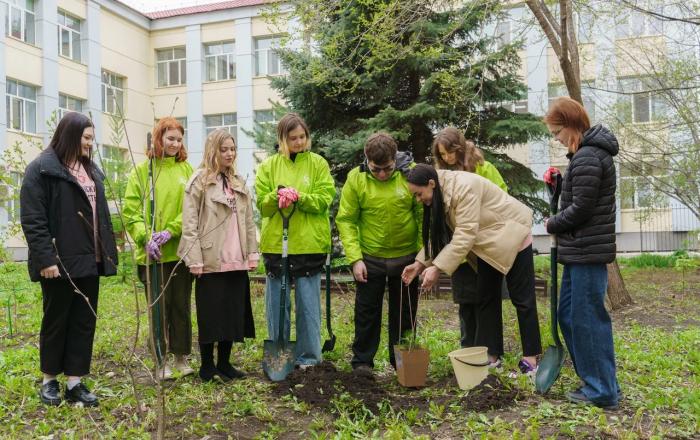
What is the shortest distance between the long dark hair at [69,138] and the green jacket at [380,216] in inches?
68.4

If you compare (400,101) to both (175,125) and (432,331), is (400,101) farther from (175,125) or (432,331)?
(175,125)

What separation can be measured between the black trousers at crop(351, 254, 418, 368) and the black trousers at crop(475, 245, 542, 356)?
1.57ft

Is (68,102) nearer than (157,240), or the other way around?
(157,240)

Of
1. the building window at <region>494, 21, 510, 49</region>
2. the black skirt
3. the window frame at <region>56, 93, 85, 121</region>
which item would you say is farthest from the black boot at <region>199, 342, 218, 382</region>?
the window frame at <region>56, 93, 85, 121</region>

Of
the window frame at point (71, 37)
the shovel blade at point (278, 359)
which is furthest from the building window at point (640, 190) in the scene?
the window frame at point (71, 37)

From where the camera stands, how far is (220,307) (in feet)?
13.8

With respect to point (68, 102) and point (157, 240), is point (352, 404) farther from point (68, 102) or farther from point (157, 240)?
point (68, 102)

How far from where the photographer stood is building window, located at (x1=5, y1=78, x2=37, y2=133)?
776 inches

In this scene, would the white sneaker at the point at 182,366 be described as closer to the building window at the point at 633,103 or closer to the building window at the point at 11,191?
the building window at the point at 11,191

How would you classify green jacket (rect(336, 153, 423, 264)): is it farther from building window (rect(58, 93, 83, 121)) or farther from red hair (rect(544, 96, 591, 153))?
building window (rect(58, 93, 83, 121))

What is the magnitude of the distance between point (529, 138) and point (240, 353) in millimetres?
7002

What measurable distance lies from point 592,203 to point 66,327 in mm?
3140

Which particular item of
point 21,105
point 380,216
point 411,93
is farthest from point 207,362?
point 21,105

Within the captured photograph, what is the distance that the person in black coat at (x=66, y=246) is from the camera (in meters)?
3.65
